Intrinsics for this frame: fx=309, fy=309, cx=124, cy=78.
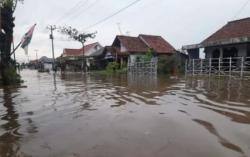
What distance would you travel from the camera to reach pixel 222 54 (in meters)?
25.6

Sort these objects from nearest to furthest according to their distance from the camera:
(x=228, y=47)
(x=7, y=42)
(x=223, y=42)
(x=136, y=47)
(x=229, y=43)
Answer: (x=7, y=42)
(x=229, y=43)
(x=223, y=42)
(x=228, y=47)
(x=136, y=47)

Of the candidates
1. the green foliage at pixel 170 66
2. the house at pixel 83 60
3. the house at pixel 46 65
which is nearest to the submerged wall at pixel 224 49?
the green foliage at pixel 170 66

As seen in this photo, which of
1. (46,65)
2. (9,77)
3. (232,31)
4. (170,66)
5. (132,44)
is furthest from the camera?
(46,65)

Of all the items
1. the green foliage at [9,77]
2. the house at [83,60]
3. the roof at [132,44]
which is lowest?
the green foliage at [9,77]

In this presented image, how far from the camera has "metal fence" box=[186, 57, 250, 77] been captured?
21353 millimetres

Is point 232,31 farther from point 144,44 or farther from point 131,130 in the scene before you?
point 131,130

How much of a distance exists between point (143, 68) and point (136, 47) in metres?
10.8

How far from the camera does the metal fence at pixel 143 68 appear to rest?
28928mm

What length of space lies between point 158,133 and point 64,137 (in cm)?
188

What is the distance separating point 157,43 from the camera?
44.2m

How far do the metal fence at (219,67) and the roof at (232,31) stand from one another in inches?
71.7

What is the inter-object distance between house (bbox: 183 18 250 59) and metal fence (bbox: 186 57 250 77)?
77cm

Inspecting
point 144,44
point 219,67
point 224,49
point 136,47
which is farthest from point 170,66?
point 144,44

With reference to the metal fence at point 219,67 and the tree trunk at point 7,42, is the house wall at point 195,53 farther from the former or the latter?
the tree trunk at point 7,42
